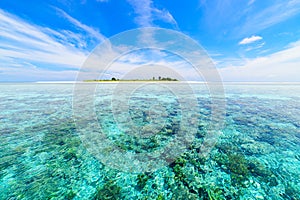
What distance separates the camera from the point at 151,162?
17.0 feet

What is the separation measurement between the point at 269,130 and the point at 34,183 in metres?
12.2

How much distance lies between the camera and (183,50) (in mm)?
10852

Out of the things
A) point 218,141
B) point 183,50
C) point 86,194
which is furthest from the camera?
point 183,50

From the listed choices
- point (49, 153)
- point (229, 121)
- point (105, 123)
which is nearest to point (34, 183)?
point (49, 153)

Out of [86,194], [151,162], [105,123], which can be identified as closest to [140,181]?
[151,162]

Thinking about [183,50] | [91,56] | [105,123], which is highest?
[183,50]

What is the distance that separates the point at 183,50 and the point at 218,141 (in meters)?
7.78

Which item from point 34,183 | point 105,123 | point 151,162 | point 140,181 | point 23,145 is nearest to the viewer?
point 34,183

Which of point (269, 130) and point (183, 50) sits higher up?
point (183, 50)

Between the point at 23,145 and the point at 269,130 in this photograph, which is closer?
the point at 23,145

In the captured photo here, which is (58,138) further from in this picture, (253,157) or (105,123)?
(253,157)

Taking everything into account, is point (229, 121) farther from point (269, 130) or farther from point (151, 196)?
point (151, 196)

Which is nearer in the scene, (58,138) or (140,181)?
(140,181)

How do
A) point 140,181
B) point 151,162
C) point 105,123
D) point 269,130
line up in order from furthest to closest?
point 105,123 < point 269,130 < point 151,162 < point 140,181
